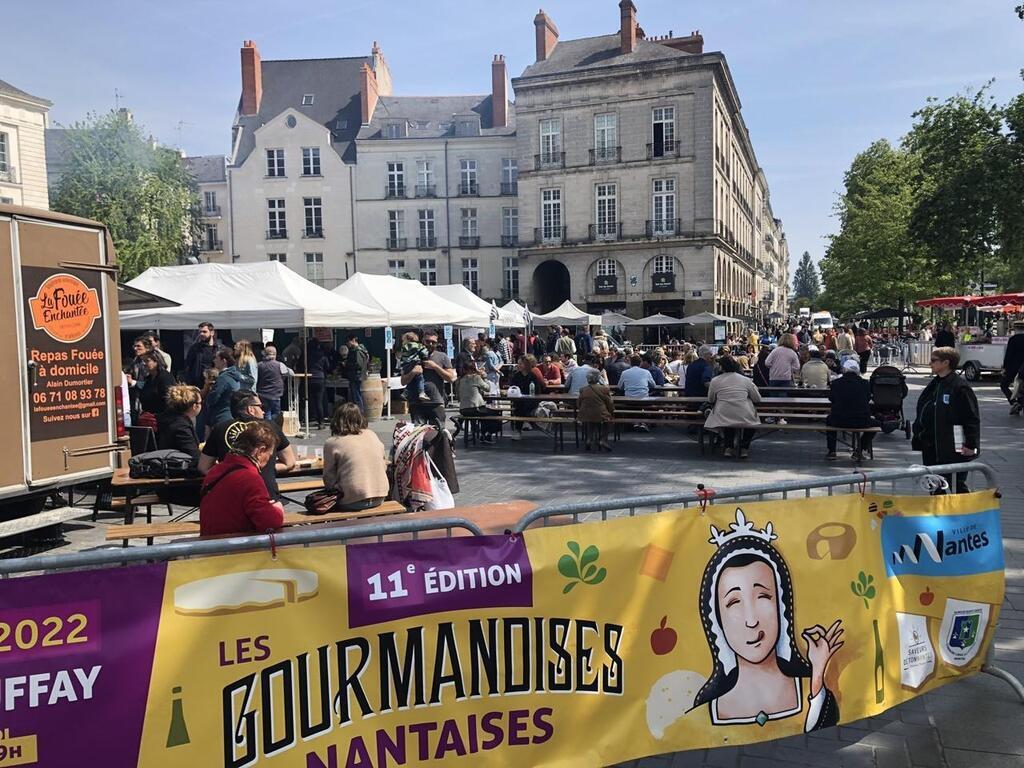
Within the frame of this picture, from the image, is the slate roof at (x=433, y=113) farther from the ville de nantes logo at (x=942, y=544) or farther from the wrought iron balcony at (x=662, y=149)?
the ville de nantes logo at (x=942, y=544)

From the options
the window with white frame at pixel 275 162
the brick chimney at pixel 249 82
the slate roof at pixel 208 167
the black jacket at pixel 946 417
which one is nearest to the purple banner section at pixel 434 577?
the black jacket at pixel 946 417

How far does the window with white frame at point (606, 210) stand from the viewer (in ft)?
153

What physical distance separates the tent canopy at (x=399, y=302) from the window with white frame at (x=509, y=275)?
32.0m

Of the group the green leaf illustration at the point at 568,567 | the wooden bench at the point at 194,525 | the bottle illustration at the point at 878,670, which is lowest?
the bottle illustration at the point at 878,670

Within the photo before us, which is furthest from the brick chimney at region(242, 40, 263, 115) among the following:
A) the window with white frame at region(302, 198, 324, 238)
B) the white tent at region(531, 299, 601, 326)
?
the white tent at region(531, 299, 601, 326)

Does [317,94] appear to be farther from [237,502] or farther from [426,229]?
[237,502]

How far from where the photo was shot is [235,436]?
21.2ft

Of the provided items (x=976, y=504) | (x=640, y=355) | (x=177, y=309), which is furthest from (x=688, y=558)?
(x=177, y=309)

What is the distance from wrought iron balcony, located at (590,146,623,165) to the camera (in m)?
46.1

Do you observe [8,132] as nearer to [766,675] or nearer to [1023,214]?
[1023,214]

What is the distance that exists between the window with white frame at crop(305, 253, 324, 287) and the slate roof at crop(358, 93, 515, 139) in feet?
27.2

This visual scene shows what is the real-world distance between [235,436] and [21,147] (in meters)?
38.5

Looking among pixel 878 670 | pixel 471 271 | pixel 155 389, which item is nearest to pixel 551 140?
pixel 471 271

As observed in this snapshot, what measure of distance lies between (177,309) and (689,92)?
36.7 m
